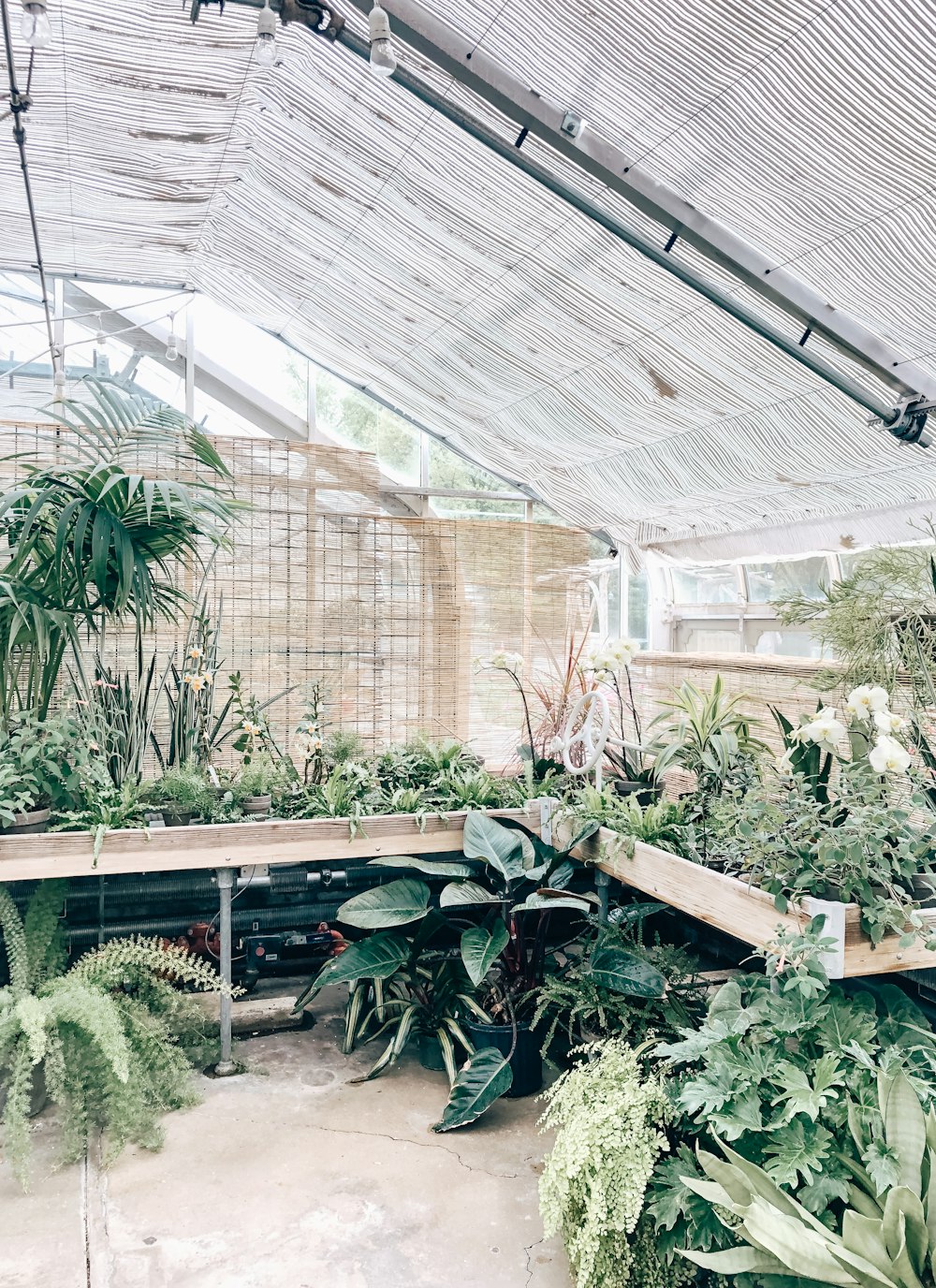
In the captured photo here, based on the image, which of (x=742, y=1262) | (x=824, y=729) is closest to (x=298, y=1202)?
(x=742, y=1262)

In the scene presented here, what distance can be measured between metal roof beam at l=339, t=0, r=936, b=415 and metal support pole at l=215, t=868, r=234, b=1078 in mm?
2579

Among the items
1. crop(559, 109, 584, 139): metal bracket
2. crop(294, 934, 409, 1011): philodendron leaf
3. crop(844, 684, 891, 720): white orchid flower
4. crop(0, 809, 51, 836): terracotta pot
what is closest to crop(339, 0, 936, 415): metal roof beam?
crop(559, 109, 584, 139): metal bracket

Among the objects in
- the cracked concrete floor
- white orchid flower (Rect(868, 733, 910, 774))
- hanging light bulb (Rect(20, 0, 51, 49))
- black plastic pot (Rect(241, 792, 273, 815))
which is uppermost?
hanging light bulb (Rect(20, 0, 51, 49))

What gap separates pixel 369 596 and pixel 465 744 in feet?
6.02

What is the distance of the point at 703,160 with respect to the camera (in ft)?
9.13

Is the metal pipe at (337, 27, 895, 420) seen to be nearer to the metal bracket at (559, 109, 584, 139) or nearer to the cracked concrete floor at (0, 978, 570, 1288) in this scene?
the metal bracket at (559, 109, 584, 139)

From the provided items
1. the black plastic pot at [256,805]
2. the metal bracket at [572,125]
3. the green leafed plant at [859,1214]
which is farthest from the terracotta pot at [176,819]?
the metal bracket at [572,125]

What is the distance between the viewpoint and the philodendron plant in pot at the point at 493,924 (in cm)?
287

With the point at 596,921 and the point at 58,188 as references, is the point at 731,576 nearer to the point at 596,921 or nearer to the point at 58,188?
the point at 596,921

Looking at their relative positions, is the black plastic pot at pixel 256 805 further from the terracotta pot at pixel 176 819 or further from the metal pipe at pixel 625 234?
the metal pipe at pixel 625 234

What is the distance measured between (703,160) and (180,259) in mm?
3311

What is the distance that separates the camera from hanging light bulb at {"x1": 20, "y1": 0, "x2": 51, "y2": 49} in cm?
207

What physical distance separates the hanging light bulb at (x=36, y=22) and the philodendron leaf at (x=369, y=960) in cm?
259

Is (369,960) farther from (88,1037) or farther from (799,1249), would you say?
(799,1249)
